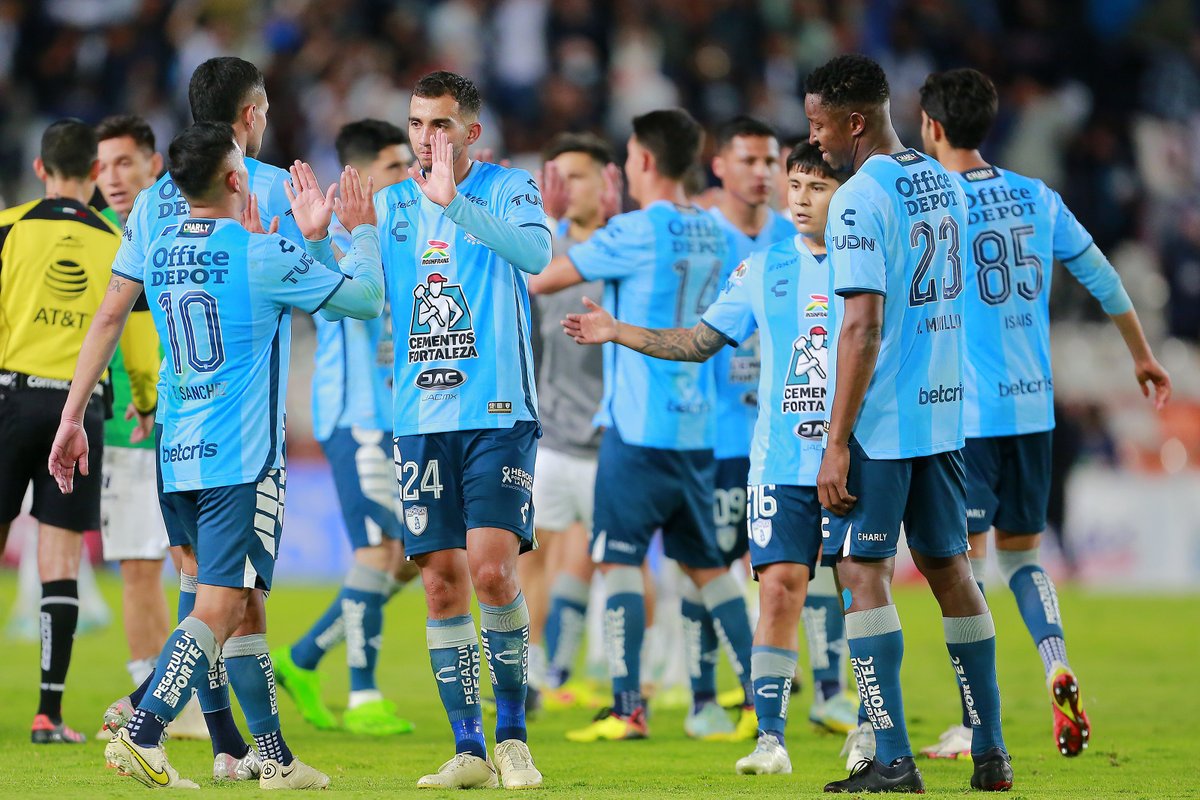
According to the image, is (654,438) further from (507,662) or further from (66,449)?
(66,449)

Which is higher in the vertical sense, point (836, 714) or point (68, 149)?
point (68, 149)

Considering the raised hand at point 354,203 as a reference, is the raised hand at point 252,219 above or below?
below

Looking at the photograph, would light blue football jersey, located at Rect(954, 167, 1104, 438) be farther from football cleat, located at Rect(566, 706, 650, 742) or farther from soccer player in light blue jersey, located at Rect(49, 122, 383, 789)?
soccer player in light blue jersey, located at Rect(49, 122, 383, 789)

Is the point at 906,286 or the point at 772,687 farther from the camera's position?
the point at 772,687

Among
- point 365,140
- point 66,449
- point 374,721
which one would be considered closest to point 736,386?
point 365,140

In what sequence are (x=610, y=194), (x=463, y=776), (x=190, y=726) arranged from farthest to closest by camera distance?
(x=610, y=194)
(x=190, y=726)
(x=463, y=776)

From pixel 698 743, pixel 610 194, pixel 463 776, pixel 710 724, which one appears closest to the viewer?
pixel 463 776

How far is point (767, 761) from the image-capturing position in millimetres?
7039

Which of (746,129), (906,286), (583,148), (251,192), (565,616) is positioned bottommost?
(565,616)

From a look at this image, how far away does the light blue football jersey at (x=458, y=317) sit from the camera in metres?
6.51

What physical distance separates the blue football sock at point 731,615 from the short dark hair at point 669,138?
2.24m

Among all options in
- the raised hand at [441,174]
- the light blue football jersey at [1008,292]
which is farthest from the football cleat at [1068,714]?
the raised hand at [441,174]

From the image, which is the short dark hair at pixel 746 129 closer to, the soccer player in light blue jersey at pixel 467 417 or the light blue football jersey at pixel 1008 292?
the light blue football jersey at pixel 1008 292

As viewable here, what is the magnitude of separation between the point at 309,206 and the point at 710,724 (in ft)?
12.2
